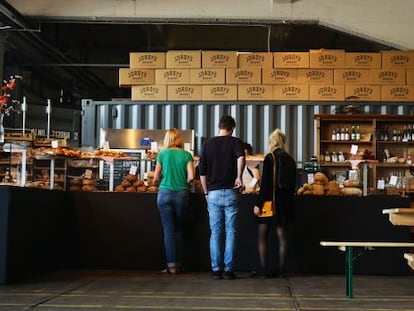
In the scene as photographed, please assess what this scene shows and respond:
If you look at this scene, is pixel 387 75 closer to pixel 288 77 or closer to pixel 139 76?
pixel 288 77

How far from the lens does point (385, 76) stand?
10453mm

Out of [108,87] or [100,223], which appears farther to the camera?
[108,87]

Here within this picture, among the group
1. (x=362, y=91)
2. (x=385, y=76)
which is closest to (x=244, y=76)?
(x=362, y=91)

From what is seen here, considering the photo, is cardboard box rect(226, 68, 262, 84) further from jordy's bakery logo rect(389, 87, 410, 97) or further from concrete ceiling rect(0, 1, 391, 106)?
concrete ceiling rect(0, 1, 391, 106)

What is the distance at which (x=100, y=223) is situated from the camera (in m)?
7.24

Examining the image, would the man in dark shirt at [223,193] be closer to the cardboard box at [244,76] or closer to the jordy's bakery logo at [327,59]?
the cardboard box at [244,76]

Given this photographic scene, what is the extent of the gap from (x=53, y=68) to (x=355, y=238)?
974 centimetres

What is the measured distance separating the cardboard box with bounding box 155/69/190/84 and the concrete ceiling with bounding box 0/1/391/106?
2302 millimetres

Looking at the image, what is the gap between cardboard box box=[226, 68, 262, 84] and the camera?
10.5 m

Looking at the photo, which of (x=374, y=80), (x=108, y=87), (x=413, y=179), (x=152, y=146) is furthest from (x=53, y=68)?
(x=413, y=179)

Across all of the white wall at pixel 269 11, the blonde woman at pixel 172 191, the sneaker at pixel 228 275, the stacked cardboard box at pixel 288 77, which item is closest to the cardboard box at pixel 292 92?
the stacked cardboard box at pixel 288 77

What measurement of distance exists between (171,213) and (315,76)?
462cm

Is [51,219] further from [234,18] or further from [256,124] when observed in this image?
[234,18]

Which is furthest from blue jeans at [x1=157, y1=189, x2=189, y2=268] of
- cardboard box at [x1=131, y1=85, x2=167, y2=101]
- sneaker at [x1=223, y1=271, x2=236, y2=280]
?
cardboard box at [x1=131, y1=85, x2=167, y2=101]
